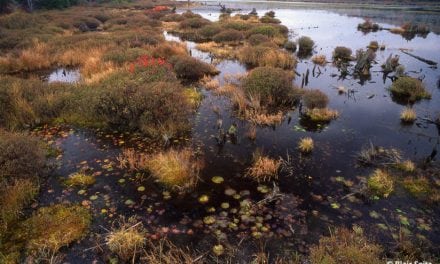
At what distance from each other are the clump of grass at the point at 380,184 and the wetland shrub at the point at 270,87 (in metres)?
7.01

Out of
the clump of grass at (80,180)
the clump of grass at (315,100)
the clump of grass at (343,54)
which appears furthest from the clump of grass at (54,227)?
the clump of grass at (343,54)

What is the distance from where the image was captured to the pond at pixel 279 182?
25.2 ft

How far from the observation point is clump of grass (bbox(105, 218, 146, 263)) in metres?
6.76

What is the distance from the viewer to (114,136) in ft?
40.5

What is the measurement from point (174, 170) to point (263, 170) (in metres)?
2.75

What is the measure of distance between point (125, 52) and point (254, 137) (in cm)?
1268

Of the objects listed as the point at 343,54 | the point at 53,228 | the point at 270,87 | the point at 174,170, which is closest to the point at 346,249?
the point at 174,170

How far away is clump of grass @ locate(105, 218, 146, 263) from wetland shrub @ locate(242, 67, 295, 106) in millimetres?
9719

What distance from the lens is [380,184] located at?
9.26 metres

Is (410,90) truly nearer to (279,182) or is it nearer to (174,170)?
(279,182)

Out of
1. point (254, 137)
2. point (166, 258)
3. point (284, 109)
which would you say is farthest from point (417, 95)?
point (166, 258)

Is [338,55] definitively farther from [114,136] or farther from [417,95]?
[114,136]

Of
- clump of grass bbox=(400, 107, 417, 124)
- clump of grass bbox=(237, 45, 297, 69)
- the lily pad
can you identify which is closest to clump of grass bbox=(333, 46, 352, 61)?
clump of grass bbox=(237, 45, 297, 69)

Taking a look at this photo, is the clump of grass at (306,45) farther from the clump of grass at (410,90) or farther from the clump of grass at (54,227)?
the clump of grass at (54,227)
